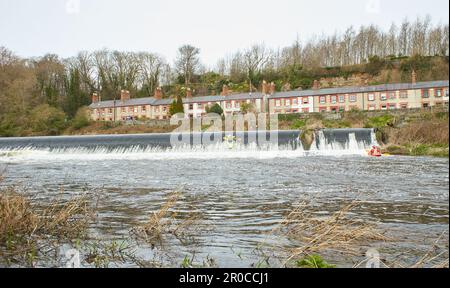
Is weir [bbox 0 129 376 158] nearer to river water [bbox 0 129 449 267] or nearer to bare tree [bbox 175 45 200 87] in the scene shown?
river water [bbox 0 129 449 267]

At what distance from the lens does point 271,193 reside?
29.6 ft

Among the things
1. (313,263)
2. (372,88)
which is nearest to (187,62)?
(372,88)

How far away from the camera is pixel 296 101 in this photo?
44312mm

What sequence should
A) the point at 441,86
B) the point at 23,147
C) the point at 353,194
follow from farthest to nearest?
1. the point at 441,86
2. the point at 23,147
3. the point at 353,194

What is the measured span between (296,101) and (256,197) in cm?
3667

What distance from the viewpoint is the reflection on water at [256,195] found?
5.36 meters

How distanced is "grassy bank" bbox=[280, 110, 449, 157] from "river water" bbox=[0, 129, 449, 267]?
293 centimetres

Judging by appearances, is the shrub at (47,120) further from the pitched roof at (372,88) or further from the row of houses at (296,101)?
the pitched roof at (372,88)

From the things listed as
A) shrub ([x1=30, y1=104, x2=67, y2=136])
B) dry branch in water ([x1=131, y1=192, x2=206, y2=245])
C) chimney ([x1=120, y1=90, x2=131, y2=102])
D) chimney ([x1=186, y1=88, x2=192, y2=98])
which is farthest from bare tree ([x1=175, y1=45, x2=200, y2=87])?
dry branch in water ([x1=131, y1=192, x2=206, y2=245])

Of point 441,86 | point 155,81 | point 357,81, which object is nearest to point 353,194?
point 441,86

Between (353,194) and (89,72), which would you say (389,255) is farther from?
(89,72)

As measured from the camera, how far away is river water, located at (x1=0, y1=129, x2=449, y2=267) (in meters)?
5.00

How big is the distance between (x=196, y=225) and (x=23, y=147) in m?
20.6
